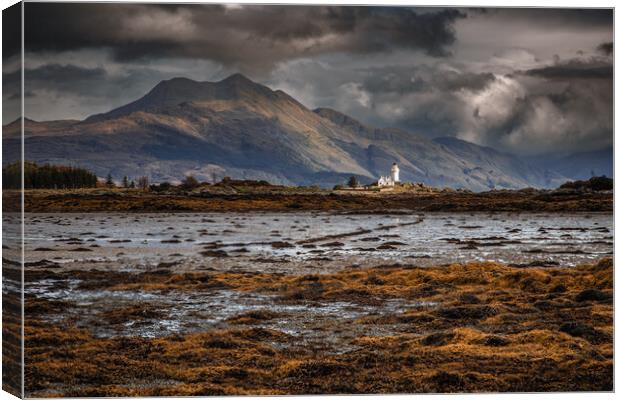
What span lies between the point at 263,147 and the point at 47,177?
10.7 ft

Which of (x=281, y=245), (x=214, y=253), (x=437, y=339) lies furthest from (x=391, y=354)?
(x=214, y=253)

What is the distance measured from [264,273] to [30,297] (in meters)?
3.37

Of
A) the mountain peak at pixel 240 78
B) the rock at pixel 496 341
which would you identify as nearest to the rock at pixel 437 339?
the rock at pixel 496 341

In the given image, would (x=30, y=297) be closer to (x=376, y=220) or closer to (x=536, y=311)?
(x=376, y=220)

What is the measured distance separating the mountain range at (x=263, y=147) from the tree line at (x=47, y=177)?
0.53 feet

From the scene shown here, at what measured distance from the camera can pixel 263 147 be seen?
1373 centimetres

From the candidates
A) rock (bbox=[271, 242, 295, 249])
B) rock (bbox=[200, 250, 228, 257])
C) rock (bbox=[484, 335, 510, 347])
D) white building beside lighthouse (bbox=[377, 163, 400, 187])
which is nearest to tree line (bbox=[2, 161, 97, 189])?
rock (bbox=[200, 250, 228, 257])

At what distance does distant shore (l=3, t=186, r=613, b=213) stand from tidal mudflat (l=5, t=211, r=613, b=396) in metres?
0.18

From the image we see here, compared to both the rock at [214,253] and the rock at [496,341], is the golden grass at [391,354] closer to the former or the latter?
the rock at [496,341]

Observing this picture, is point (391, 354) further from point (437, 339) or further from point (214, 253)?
point (214, 253)

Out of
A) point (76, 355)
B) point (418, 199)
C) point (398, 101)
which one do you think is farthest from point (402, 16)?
point (76, 355)

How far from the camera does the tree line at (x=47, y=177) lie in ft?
35.2

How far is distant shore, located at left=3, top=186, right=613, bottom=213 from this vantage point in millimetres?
13336

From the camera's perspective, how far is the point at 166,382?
11.2 meters
